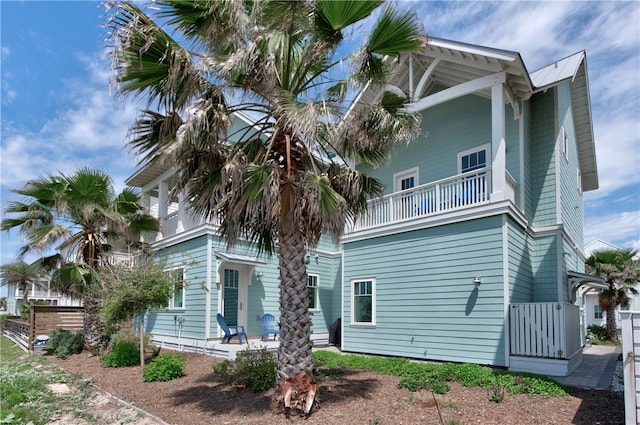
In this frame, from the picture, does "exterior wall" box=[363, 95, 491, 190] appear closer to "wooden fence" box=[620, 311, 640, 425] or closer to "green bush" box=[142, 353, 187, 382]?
"wooden fence" box=[620, 311, 640, 425]

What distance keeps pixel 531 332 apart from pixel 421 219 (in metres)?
3.76

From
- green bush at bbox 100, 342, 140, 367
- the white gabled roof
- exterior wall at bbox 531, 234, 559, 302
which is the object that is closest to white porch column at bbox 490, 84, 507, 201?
the white gabled roof

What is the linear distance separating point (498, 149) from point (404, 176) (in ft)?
14.4

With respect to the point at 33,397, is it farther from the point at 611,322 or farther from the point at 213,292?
the point at 611,322

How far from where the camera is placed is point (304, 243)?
24.1 feet

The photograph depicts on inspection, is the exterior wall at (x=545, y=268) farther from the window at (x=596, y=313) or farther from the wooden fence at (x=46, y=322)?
the window at (x=596, y=313)

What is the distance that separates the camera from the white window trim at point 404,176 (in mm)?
14039

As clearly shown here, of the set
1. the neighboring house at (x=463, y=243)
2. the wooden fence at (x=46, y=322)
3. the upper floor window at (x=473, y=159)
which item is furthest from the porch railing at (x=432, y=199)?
the wooden fence at (x=46, y=322)

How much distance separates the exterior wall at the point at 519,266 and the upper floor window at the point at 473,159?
88.8 inches

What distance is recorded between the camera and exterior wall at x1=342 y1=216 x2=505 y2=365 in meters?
10.2

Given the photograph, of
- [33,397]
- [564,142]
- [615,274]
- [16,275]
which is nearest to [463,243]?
[564,142]

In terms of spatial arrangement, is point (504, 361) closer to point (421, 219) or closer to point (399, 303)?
point (399, 303)

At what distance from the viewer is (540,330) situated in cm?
959

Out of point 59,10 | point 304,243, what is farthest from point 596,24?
point 59,10
